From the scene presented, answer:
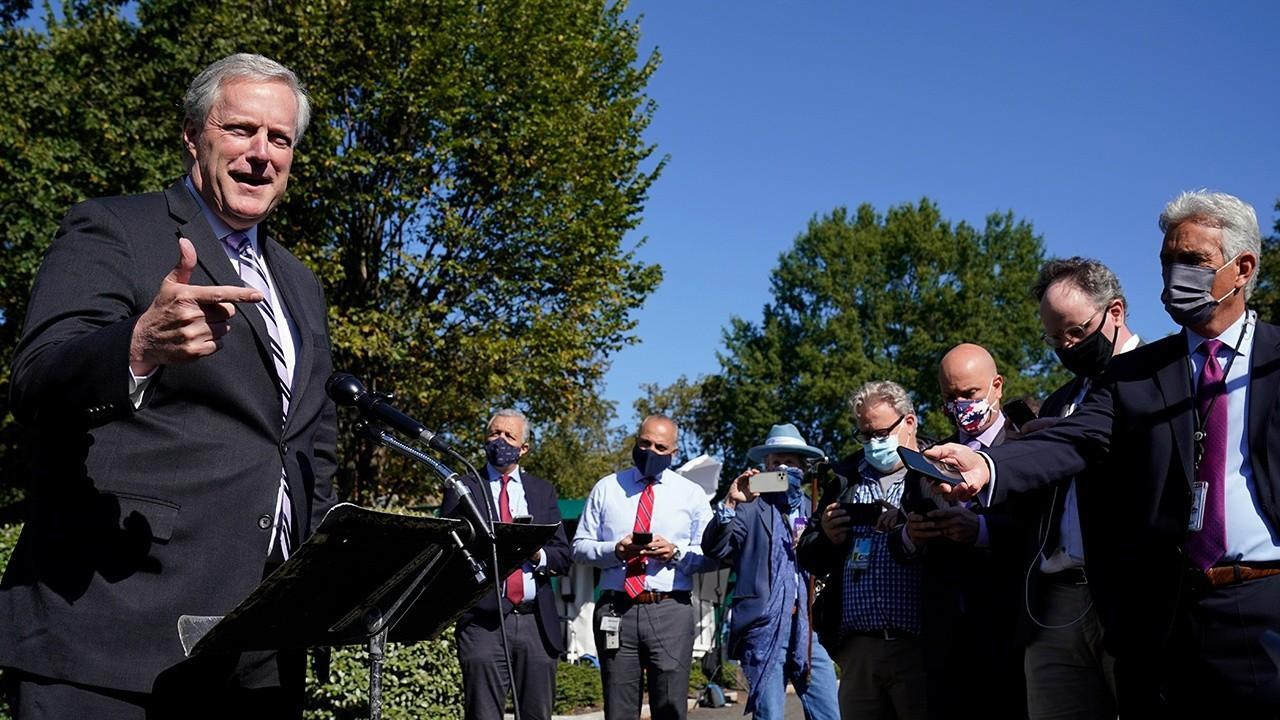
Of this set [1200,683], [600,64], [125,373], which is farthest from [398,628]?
[600,64]

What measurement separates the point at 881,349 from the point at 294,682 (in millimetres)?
42891

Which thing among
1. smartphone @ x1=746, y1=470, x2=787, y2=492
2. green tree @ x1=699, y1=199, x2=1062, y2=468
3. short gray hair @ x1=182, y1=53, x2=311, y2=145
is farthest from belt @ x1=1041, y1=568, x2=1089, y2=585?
green tree @ x1=699, y1=199, x2=1062, y2=468

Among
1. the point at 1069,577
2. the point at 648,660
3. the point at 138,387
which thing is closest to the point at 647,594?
the point at 648,660

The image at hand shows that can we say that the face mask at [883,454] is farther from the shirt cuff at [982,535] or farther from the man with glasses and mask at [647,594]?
the man with glasses and mask at [647,594]

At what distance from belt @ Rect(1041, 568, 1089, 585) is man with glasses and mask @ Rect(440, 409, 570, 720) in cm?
364

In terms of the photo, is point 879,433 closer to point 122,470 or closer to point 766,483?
point 766,483

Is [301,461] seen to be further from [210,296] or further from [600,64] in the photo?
[600,64]

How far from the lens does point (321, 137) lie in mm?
19484

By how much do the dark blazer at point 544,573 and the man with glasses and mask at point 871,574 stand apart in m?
2.12

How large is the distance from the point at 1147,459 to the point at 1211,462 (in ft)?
0.64

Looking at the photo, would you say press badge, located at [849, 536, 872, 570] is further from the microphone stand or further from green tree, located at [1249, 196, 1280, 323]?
green tree, located at [1249, 196, 1280, 323]

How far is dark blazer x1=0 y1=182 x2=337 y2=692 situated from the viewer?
2375 millimetres

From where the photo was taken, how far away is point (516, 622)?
7848mm

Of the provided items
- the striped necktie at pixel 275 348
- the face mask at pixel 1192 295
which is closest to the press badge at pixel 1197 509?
the face mask at pixel 1192 295
